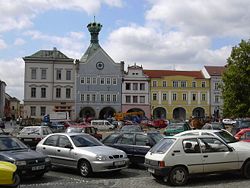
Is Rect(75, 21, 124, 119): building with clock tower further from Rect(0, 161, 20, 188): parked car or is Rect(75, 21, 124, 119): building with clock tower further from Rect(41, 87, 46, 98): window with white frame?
Rect(0, 161, 20, 188): parked car

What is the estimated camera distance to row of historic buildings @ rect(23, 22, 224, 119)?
81688 mm

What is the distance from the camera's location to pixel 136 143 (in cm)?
1644

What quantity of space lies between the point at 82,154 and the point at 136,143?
3.14m

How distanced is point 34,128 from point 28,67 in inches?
2311

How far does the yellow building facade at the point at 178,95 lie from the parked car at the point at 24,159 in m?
72.8

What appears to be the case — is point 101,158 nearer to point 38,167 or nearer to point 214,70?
point 38,167

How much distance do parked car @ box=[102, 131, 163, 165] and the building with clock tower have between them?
2555 inches

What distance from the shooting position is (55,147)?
1520cm

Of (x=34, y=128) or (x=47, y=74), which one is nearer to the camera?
(x=34, y=128)

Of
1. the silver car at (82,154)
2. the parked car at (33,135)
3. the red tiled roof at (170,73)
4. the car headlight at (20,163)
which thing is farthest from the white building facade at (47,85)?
the car headlight at (20,163)

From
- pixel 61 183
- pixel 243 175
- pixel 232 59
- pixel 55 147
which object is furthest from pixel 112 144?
pixel 232 59

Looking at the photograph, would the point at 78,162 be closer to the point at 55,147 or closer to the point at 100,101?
the point at 55,147

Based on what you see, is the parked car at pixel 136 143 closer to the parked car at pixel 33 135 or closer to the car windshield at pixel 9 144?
the car windshield at pixel 9 144

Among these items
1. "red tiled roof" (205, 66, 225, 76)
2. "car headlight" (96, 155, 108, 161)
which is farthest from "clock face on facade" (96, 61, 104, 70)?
"car headlight" (96, 155, 108, 161)
